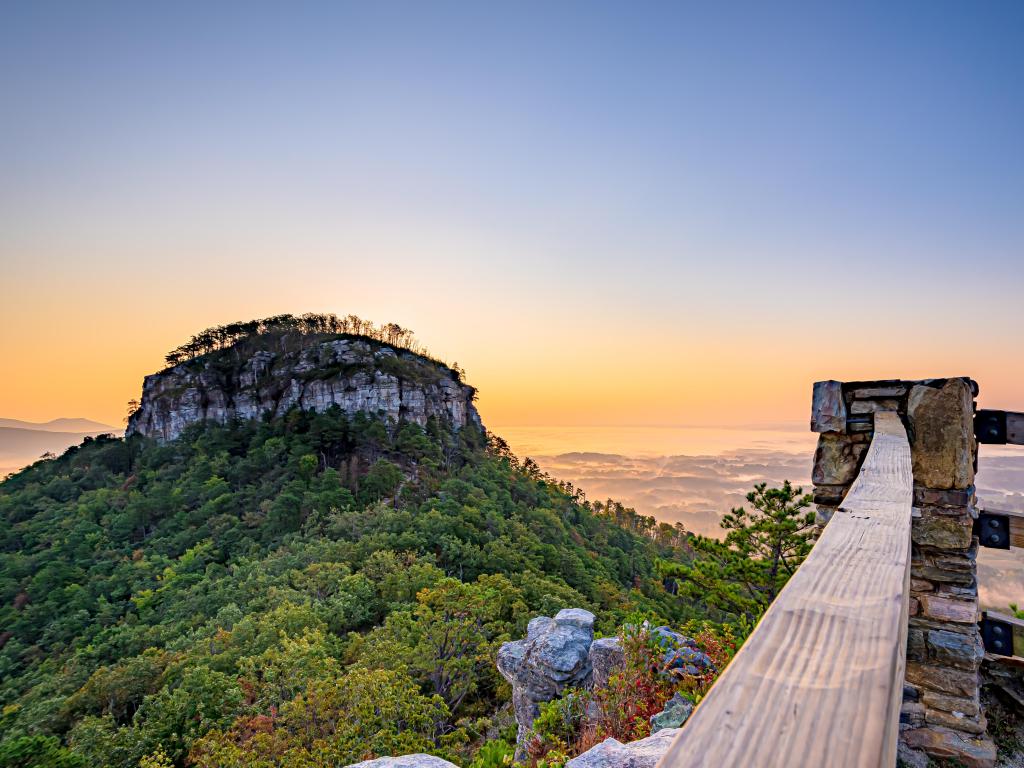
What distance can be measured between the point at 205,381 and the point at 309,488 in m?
23.6

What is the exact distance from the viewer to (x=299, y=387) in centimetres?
4603

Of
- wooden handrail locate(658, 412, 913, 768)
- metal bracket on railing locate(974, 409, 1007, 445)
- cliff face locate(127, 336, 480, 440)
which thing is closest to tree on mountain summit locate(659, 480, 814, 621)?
metal bracket on railing locate(974, 409, 1007, 445)

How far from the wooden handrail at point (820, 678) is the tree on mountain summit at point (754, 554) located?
308 inches

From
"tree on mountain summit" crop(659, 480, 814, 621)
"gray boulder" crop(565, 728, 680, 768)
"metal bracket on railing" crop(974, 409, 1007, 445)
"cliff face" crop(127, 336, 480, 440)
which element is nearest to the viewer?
"gray boulder" crop(565, 728, 680, 768)

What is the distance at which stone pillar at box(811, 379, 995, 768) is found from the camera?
8.62ft

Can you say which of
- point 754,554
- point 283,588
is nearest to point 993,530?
point 754,554

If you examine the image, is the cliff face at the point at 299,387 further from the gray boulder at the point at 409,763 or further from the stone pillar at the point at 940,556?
the stone pillar at the point at 940,556

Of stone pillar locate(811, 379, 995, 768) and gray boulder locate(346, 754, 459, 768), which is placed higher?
stone pillar locate(811, 379, 995, 768)

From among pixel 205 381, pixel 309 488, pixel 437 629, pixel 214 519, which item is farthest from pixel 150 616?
pixel 205 381

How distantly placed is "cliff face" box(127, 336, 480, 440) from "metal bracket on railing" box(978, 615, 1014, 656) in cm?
4264

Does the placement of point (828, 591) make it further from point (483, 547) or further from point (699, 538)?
point (483, 547)

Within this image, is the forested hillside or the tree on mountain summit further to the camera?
the forested hillside

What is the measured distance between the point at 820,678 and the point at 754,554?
9.05 metres

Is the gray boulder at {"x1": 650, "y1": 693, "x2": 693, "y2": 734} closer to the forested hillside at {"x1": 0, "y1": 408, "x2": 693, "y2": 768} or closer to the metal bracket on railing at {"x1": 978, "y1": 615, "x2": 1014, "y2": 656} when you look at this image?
the forested hillside at {"x1": 0, "y1": 408, "x2": 693, "y2": 768}
